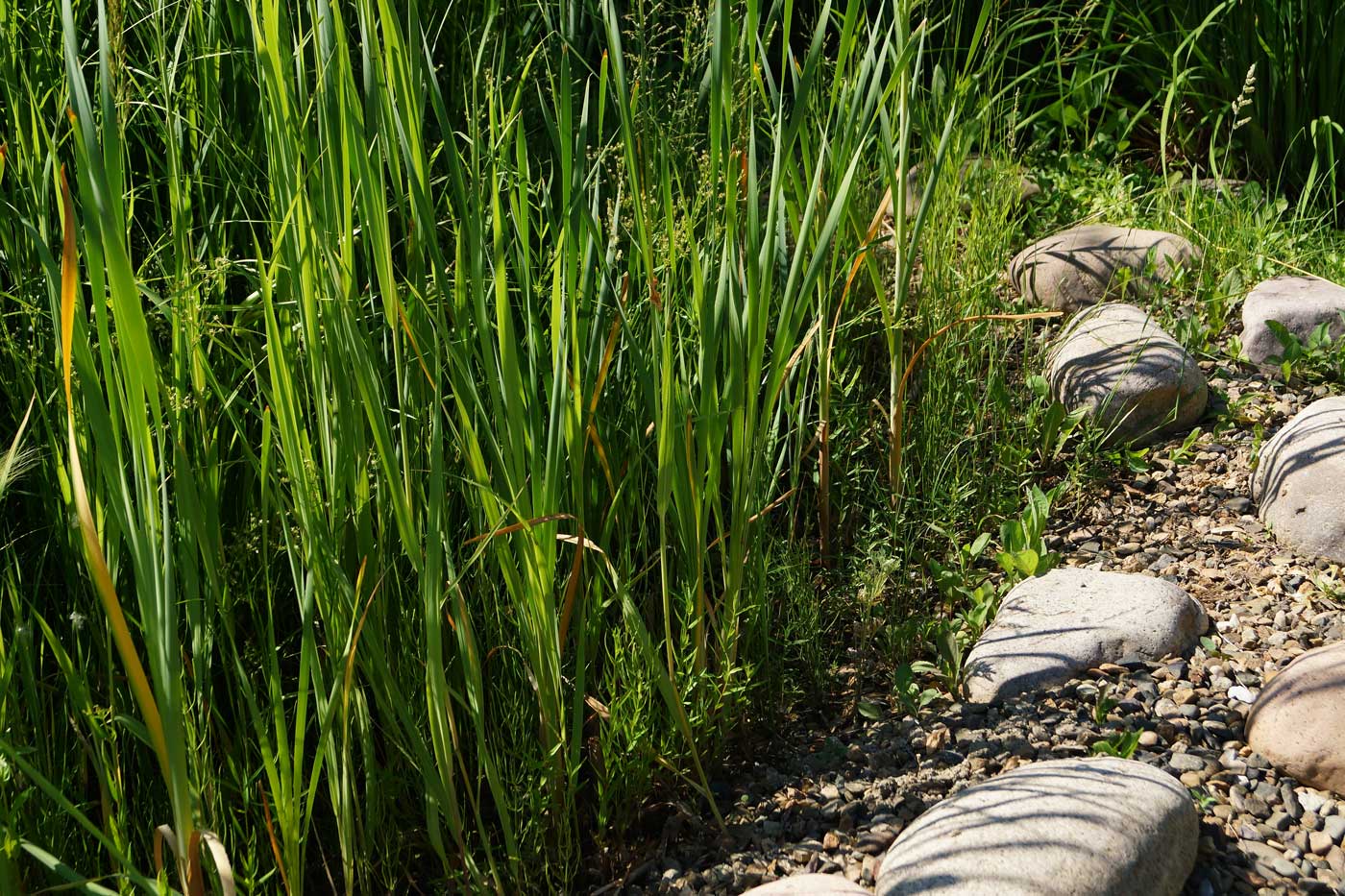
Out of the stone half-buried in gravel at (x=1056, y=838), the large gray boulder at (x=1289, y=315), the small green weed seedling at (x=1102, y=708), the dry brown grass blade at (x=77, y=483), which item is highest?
the dry brown grass blade at (x=77, y=483)

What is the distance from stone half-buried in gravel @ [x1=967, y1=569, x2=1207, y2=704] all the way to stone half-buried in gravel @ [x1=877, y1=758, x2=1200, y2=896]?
0.35 metres

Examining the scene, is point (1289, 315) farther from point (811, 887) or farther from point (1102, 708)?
point (811, 887)

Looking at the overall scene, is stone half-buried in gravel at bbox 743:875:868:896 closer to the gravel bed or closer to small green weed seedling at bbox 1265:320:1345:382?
the gravel bed

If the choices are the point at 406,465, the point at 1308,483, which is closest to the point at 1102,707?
the point at 1308,483

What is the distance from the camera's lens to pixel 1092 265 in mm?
3234

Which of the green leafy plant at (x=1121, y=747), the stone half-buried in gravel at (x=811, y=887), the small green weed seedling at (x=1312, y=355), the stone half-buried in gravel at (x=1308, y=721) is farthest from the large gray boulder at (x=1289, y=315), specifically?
the stone half-buried in gravel at (x=811, y=887)

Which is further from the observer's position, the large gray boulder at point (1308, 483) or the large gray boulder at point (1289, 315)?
the large gray boulder at point (1289, 315)

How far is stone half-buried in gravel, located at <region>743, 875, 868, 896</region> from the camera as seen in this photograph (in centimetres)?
A: 151

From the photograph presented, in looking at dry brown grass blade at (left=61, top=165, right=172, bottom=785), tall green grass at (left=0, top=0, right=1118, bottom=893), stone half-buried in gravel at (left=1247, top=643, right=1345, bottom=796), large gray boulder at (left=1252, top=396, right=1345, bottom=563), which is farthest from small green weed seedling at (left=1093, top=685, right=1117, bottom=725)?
dry brown grass blade at (left=61, top=165, right=172, bottom=785)

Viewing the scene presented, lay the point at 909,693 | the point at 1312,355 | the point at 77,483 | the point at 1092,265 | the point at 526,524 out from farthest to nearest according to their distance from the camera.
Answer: the point at 1092,265, the point at 1312,355, the point at 909,693, the point at 526,524, the point at 77,483

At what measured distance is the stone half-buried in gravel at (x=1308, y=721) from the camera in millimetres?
1793

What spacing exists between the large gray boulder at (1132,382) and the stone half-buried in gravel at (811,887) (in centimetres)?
148

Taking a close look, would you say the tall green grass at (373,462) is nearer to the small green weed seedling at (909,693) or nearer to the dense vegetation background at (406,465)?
the dense vegetation background at (406,465)

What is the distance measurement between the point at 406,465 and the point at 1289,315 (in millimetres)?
2350
